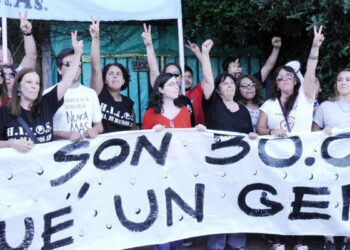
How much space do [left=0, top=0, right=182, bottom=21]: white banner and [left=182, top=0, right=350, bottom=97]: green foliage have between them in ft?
3.91

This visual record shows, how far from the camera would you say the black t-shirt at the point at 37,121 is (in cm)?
393

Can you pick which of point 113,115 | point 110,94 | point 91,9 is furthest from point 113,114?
point 91,9

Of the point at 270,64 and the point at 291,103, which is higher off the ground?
the point at 270,64

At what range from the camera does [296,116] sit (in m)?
4.85

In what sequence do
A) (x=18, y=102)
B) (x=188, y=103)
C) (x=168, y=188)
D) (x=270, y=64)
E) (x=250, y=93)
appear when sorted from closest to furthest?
(x=18, y=102) → (x=168, y=188) → (x=188, y=103) → (x=250, y=93) → (x=270, y=64)

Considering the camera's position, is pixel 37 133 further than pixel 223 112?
No

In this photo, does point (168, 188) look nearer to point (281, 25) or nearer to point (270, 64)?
point (270, 64)

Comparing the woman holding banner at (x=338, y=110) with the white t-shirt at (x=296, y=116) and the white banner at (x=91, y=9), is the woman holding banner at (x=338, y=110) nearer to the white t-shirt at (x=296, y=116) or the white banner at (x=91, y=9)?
the white t-shirt at (x=296, y=116)

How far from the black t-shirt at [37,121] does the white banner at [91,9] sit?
151 cm

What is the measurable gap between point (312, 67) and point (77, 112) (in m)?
2.21

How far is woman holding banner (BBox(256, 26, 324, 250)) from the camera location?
15.7 feet

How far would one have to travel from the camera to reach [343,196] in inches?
182

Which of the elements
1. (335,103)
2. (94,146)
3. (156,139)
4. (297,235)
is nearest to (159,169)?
(156,139)

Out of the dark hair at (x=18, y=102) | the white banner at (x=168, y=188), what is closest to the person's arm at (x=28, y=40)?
the dark hair at (x=18, y=102)
